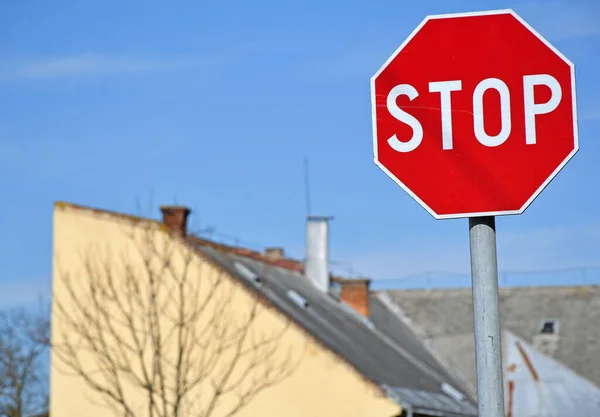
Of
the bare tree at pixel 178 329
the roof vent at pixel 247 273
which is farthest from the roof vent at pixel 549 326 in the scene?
the bare tree at pixel 178 329

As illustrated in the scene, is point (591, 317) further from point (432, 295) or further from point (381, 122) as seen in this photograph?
point (381, 122)

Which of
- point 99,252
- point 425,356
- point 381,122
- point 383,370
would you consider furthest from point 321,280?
point 381,122

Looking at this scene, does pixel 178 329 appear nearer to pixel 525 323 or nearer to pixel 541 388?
pixel 541 388

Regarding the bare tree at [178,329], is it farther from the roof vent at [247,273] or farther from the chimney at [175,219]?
the roof vent at [247,273]

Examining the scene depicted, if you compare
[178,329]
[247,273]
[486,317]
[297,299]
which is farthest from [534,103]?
[297,299]

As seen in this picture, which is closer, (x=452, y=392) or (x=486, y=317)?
(x=486, y=317)

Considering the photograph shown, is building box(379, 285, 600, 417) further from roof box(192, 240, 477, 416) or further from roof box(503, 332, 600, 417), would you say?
roof box(192, 240, 477, 416)

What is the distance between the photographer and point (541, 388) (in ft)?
105

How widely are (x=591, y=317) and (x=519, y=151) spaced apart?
123ft

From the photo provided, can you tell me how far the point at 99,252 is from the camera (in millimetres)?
25703

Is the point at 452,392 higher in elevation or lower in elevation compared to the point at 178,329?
lower

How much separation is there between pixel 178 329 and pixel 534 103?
2153 centimetres

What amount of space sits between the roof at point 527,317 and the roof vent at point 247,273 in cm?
1144

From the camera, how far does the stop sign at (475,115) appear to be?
12.0ft
